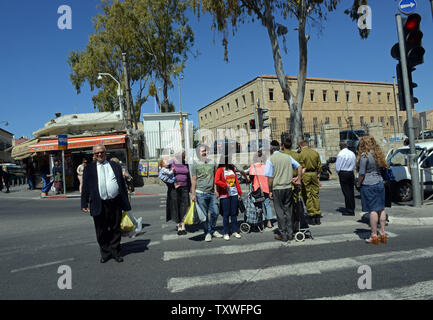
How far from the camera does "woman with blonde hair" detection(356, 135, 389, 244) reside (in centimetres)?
547

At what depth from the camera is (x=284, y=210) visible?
19.8 ft

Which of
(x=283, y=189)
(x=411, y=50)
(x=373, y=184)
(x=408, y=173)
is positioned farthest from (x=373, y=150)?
(x=408, y=173)

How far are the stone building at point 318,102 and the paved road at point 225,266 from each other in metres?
36.2

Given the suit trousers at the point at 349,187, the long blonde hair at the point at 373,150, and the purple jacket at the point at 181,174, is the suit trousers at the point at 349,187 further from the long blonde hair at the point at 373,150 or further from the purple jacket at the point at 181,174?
the purple jacket at the point at 181,174

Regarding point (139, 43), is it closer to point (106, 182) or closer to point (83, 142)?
point (83, 142)

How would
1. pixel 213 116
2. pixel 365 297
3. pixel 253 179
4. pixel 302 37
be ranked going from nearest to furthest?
pixel 365 297
pixel 253 179
pixel 302 37
pixel 213 116

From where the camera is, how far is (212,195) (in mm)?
6473

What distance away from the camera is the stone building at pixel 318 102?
43375mm

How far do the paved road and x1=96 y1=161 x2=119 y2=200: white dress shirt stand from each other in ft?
3.55

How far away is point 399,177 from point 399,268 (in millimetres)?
6645

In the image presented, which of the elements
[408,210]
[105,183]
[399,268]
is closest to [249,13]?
[408,210]

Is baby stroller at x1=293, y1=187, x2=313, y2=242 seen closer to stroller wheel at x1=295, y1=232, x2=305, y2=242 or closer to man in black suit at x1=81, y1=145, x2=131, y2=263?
stroller wheel at x1=295, y1=232, x2=305, y2=242

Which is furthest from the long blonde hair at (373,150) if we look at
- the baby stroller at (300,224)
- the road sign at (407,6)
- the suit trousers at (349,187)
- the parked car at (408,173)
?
the parked car at (408,173)
